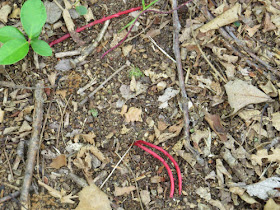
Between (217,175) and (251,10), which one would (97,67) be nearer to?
(217,175)

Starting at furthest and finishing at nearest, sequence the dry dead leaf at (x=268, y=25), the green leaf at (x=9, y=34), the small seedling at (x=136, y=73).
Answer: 1. the dry dead leaf at (x=268, y=25)
2. the small seedling at (x=136, y=73)
3. the green leaf at (x=9, y=34)

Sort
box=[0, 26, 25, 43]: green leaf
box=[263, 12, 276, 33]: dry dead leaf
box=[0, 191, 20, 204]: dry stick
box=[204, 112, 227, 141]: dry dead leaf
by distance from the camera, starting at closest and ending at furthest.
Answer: box=[0, 191, 20, 204]: dry stick → box=[0, 26, 25, 43]: green leaf → box=[204, 112, 227, 141]: dry dead leaf → box=[263, 12, 276, 33]: dry dead leaf

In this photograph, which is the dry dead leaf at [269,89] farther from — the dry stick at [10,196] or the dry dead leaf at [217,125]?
the dry stick at [10,196]

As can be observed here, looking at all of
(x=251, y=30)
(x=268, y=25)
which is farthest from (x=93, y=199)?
(x=268, y=25)

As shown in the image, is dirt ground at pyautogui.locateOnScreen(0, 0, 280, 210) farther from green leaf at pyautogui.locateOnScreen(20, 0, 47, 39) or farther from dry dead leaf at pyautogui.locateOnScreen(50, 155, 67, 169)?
green leaf at pyautogui.locateOnScreen(20, 0, 47, 39)

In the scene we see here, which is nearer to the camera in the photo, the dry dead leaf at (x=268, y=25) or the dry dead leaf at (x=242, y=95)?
the dry dead leaf at (x=242, y=95)

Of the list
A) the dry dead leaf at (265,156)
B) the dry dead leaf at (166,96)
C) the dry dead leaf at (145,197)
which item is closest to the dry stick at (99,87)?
the dry dead leaf at (166,96)

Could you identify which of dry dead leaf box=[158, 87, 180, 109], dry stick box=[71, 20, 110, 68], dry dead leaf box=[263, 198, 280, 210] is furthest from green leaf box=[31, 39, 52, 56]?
dry dead leaf box=[263, 198, 280, 210]

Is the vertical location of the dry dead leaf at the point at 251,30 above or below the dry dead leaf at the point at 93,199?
above
